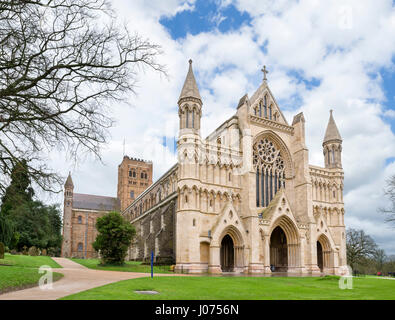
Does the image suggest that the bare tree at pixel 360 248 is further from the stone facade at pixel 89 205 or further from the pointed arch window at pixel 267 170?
the stone facade at pixel 89 205

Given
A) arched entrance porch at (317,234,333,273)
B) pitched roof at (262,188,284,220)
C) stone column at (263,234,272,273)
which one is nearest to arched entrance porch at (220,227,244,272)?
stone column at (263,234,272,273)

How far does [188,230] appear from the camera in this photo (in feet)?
108

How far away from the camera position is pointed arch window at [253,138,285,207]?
4034cm

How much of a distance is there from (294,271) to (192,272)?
11698 mm

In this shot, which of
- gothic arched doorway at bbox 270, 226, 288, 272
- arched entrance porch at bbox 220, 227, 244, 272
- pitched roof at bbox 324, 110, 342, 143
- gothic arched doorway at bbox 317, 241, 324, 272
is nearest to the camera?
arched entrance porch at bbox 220, 227, 244, 272

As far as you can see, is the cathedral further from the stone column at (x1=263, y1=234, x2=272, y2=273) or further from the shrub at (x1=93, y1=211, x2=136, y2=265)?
the shrub at (x1=93, y1=211, x2=136, y2=265)

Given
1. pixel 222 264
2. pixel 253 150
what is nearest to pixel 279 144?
pixel 253 150

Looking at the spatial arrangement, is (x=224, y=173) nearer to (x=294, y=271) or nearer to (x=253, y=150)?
(x=253, y=150)

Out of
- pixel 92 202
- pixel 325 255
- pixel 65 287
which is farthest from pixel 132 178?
pixel 65 287

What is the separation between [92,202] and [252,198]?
63.5 m

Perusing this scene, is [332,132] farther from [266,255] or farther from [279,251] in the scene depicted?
[266,255]

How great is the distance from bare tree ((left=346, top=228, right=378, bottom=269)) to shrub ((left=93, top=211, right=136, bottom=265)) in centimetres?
3821

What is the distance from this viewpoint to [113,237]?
37.0 m
